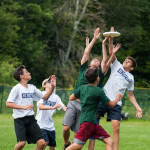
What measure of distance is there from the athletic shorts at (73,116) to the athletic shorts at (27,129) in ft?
2.34

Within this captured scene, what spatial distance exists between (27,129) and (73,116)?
3.29ft

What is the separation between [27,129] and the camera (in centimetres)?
769

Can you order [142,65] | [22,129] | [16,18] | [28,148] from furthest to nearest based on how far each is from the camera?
[142,65]
[16,18]
[28,148]
[22,129]

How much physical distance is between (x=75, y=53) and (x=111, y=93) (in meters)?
29.0

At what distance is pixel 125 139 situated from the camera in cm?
1214

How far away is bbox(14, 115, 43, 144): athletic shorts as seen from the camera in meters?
7.55

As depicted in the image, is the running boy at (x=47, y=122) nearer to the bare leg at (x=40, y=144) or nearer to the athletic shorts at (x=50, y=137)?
the athletic shorts at (x=50, y=137)

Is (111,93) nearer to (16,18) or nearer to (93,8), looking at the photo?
(16,18)

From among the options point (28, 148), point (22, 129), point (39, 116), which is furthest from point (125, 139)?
point (22, 129)

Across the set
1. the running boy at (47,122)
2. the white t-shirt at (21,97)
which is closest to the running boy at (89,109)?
the white t-shirt at (21,97)

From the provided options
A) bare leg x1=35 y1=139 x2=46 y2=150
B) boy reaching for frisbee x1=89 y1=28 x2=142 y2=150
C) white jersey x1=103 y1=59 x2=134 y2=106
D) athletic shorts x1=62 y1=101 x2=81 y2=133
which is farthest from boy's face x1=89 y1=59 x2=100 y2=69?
bare leg x1=35 y1=139 x2=46 y2=150

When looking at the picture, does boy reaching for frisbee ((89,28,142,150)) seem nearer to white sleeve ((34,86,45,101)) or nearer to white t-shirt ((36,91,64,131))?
white t-shirt ((36,91,64,131))

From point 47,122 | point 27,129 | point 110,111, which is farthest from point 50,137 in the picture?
point 110,111

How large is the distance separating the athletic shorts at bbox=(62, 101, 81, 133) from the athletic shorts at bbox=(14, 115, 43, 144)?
2.34ft
